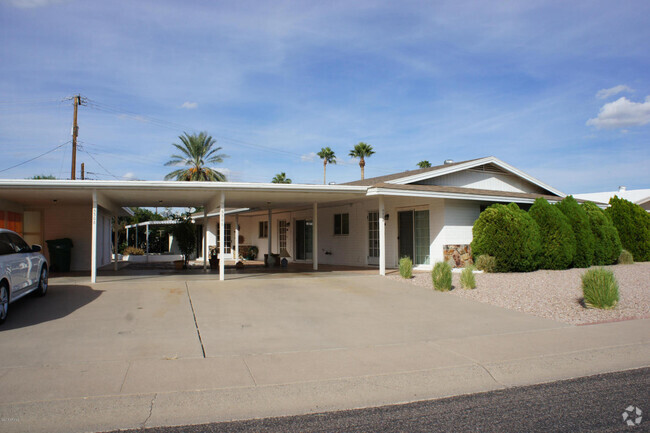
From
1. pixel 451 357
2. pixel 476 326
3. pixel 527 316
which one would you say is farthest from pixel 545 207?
pixel 451 357

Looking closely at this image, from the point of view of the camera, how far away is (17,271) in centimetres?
877

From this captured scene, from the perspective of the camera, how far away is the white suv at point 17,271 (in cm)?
814

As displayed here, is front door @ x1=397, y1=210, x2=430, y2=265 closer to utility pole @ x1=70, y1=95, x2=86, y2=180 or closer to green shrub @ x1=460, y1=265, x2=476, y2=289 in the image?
green shrub @ x1=460, y1=265, x2=476, y2=289

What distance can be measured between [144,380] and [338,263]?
1538 centimetres

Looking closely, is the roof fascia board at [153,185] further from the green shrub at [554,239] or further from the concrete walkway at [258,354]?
the green shrub at [554,239]

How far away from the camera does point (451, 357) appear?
6.60m

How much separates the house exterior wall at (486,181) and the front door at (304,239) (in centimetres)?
640

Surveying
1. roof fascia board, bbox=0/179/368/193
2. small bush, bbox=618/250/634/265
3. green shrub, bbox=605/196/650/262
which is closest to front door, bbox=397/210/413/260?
roof fascia board, bbox=0/179/368/193

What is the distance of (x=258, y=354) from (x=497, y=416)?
3.30 meters

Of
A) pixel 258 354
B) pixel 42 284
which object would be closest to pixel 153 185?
pixel 42 284

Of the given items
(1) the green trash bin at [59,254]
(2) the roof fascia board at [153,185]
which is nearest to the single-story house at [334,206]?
(2) the roof fascia board at [153,185]

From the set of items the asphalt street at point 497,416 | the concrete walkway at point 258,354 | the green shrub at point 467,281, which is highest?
the green shrub at point 467,281

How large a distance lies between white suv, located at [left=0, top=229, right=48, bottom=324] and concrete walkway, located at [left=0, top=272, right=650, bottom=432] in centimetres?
37

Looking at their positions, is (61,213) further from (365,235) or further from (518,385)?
(518,385)
